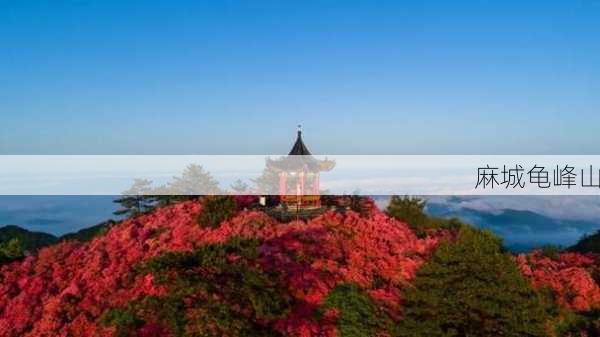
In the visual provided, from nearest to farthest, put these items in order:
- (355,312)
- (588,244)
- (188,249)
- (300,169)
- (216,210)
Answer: (355,312)
(188,249)
(216,210)
(300,169)
(588,244)

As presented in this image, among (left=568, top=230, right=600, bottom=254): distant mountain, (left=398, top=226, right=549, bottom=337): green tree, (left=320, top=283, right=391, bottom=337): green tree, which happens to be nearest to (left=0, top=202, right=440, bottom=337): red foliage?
(left=320, top=283, right=391, bottom=337): green tree

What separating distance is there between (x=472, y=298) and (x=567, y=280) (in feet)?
25.6

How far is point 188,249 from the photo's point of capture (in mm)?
17375

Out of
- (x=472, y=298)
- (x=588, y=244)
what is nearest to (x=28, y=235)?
(x=472, y=298)

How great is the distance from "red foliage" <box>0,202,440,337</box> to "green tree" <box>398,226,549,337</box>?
2.24 m

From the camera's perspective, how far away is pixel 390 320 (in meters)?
14.0

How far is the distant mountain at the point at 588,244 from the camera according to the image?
30.9 meters

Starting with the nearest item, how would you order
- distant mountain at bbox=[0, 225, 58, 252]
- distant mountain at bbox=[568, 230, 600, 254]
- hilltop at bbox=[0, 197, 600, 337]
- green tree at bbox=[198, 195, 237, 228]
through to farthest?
hilltop at bbox=[0, 197, 600, 337] < green tree at bbox=[198, 195, 237, 228] < distant mountain at bbox=[568, 230, 600, 254] < distant mountain at bbox=[0, 225, 58, 252]

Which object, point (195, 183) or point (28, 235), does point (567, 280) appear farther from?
point (28, 235)

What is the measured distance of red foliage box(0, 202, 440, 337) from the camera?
14.9 metres

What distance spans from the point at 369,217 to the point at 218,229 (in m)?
6.04

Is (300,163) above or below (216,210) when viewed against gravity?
above

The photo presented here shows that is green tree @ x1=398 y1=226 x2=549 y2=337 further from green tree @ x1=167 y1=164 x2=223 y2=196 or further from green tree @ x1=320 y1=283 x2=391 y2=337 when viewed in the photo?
green tree @ x1=167 y1=164 x2=223 y2=196

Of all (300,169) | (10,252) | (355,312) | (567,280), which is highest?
(300,169)
